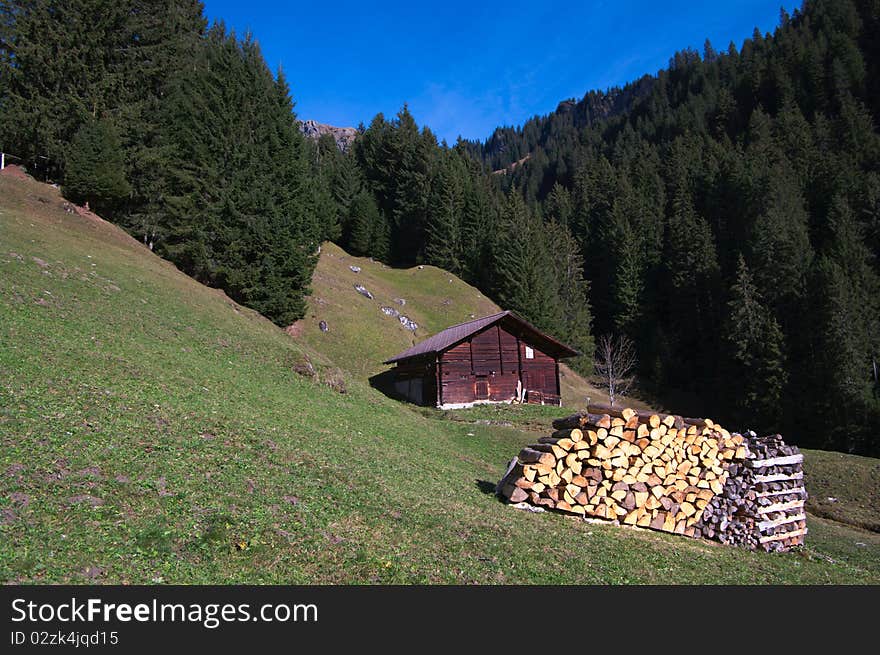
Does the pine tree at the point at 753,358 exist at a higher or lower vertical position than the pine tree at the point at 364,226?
lower

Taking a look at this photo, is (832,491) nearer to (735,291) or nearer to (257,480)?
(257,480)

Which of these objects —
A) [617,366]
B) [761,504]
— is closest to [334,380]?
[761,504]

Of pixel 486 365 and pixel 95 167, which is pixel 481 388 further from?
pixel 95 167

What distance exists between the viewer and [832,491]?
21844mm

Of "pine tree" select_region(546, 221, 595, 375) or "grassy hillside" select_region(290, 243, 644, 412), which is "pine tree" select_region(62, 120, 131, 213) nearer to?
"grassy hillside" select_region(290, 243, 644, 412)

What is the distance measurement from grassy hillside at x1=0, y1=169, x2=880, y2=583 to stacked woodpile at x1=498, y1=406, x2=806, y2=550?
22.5 inches

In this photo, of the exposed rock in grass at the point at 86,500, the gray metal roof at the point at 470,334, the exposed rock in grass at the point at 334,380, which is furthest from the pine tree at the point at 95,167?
the exposed rock in grass at the point at 86,500

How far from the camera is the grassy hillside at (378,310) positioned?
42.4m

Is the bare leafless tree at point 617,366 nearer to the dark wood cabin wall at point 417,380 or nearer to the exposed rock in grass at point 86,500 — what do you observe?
the dark wood cabin wall at point 417,380

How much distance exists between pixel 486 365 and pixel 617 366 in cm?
2882

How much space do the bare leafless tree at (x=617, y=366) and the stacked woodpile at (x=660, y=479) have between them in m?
42.9

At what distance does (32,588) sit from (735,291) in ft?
230

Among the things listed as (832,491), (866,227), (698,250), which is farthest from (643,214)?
(832,491)

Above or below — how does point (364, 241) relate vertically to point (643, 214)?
below
